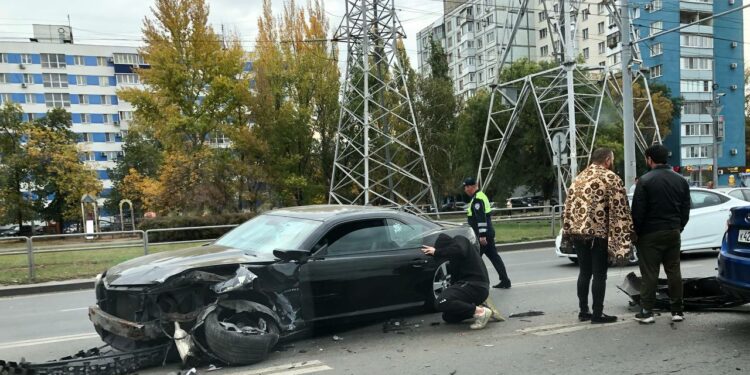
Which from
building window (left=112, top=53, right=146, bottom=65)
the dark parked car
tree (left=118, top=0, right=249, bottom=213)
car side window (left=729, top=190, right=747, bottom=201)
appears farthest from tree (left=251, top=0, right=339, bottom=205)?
building window (left=112, top=53, right=146, bottom=65)

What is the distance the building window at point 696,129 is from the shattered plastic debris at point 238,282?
202ft

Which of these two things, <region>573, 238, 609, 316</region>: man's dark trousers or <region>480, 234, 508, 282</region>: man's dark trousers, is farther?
<region>480, 234, 508, 282</region>: man's dark trousers

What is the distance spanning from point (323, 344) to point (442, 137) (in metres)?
31.9

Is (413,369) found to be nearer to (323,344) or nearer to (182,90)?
(323,344)

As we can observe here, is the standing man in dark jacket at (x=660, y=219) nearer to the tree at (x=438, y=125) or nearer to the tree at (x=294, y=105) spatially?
the tree at (x=294, y=105)

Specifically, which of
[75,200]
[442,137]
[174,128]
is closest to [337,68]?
[442,137]

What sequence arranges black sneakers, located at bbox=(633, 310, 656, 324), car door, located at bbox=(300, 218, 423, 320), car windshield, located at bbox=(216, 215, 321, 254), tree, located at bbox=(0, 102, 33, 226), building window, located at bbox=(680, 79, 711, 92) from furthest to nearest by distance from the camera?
building window, located at bbox=(680, 79, 711, 92) → tree, located at bbox=(0, 102, 33, 226) → black sneakers, located at bbox=(633, 310, 656, 324) → car windshield, located at bbox=(216, 215, 321, 254) → car door, located at bbox=(300, 218, 423, 320)

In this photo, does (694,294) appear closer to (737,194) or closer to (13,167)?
(737,194)

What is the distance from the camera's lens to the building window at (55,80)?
72.4 m

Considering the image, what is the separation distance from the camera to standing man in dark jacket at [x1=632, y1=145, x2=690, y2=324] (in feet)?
18.0

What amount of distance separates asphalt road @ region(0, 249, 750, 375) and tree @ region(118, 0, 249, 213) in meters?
23.0

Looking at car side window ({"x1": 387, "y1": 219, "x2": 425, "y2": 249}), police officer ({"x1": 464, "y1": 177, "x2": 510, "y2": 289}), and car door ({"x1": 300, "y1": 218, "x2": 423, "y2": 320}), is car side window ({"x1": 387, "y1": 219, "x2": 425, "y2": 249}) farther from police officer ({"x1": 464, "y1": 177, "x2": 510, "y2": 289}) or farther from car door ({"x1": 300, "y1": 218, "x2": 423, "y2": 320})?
police officer ({"x1": 464, "y1": 177, "x2": 510, "y2": 289})

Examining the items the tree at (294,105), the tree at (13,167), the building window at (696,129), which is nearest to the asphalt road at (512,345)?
the tree at (294,105)

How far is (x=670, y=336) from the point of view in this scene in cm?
530
